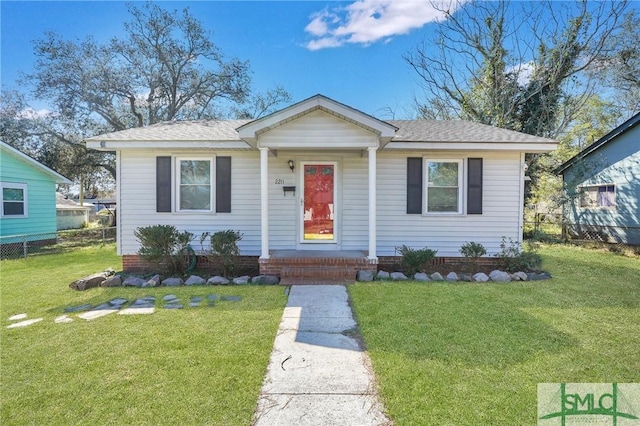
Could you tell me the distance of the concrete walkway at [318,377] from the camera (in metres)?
2.32

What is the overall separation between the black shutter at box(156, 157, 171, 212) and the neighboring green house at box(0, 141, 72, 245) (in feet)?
21.3

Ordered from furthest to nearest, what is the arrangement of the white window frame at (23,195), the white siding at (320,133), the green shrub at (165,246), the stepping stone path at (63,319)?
1. the white window frame at (23,195)
2. the green shrub at (165,246)
3. the white siding at (320,133)
4. the stepping stone path at (63,319)

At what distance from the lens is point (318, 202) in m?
7.69

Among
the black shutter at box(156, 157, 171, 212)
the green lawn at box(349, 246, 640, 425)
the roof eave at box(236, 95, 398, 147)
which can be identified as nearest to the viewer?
the green lawn at box(349, 246, 640, 425)

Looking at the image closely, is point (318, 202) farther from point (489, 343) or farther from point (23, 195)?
point (23, 195)

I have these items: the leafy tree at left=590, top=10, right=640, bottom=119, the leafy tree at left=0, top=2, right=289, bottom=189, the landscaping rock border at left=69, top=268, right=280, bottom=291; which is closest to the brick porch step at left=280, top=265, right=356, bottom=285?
the landscaping rock border at left=69, top=268, right=280, bottom=291

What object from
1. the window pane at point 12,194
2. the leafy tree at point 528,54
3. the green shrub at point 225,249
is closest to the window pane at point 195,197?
the green shrub at point 225,249

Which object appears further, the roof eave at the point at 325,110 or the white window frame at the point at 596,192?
the white window frame at the point at 596,192

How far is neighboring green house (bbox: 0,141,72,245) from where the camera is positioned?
11148mm

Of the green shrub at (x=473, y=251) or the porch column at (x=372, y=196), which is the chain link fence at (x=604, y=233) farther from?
the porch column at (x=372, y=196)

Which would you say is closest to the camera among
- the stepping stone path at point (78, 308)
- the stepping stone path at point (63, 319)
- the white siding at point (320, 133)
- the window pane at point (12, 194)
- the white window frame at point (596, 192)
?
the stepping stone path at point (63, 319)

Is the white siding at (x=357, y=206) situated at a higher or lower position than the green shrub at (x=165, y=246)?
higher

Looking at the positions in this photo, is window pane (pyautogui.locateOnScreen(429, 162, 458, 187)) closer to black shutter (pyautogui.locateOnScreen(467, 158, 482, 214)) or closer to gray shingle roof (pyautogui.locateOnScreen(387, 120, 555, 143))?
black shutter (pyautogui.locateOnScreen(467, 158, 482, 214))

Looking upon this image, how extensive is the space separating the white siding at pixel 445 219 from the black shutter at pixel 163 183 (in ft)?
16.6
